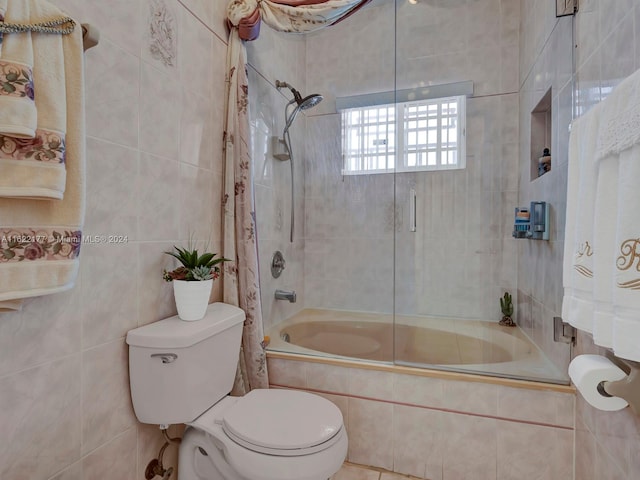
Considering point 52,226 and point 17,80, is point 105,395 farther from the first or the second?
point 17,80

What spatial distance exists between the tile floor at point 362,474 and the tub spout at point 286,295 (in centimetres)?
103

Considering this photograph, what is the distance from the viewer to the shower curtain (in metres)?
1.59

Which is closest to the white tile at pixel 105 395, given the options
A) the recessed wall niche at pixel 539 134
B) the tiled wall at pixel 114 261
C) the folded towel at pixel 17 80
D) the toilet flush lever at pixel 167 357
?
the tiled wall at pixel 114 261

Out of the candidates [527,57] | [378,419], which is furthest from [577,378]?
[527,57]

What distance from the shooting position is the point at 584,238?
0.88 m

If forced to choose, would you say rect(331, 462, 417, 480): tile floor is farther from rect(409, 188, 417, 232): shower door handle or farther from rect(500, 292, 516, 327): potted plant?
rect(409, 188, 417, 232): shower door handle

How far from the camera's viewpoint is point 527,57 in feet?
6.51

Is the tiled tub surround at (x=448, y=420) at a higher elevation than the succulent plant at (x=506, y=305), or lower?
lower

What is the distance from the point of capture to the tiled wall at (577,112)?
0.98 metres

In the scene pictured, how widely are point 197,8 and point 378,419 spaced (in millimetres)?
2011

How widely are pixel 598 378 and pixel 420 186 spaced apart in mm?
1573

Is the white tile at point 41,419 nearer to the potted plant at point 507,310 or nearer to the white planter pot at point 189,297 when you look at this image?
the white planter pot at point 189,297

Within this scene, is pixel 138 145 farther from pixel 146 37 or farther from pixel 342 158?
pixel 342 158

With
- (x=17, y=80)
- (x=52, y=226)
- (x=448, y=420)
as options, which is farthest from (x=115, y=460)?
(x=448, y=420)
